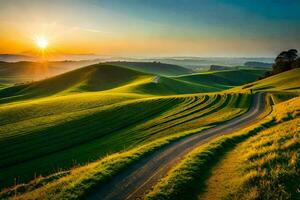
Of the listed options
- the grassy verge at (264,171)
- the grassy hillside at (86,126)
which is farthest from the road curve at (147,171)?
the grassy hillside at (86,126)

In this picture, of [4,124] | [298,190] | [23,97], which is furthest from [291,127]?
[23,97]

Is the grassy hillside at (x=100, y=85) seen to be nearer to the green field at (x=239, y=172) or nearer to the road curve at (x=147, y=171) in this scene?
the road curve at (x=147, y=171)

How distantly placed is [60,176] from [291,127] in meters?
23.3

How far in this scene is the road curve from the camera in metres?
15.4

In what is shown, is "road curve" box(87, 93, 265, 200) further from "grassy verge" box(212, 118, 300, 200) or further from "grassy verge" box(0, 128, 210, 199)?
"grassy verge" box(212, 118, 300, 200)

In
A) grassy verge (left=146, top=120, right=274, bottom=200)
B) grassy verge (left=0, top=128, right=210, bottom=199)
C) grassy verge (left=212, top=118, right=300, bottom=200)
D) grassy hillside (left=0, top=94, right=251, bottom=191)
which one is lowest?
grassy hillside (left=0, top=94, right=251, bottom=191)

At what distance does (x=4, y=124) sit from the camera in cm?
4988

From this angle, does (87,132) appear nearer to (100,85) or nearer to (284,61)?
(100,85)

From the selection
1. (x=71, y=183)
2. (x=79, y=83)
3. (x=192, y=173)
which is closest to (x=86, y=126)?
(x=71, y=183)

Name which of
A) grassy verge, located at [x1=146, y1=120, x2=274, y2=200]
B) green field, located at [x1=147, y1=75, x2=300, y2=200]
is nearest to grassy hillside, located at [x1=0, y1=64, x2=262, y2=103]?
grassy verge, located at [x1=146, y1=120, x2=274, y2=200]

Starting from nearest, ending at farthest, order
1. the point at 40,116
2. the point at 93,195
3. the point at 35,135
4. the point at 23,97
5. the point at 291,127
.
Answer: the point at 93,195 → the point at 291,127 → the point at 35,135 → the point at 40,116 → the point at 23,97

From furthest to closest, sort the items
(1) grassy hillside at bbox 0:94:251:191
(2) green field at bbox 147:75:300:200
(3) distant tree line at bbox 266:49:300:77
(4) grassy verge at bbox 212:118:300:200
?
(3) distant tree line at bbox 266:49:300:77, (1) grassy hillside at bbox 0:94:251:191, (2) green field at bbox 147:75:300:200, (4) grassy verge at bbox 212:118:300:200

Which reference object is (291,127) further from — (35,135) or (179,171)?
(35,135)

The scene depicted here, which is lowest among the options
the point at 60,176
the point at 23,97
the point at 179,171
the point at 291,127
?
the point at 23,97
